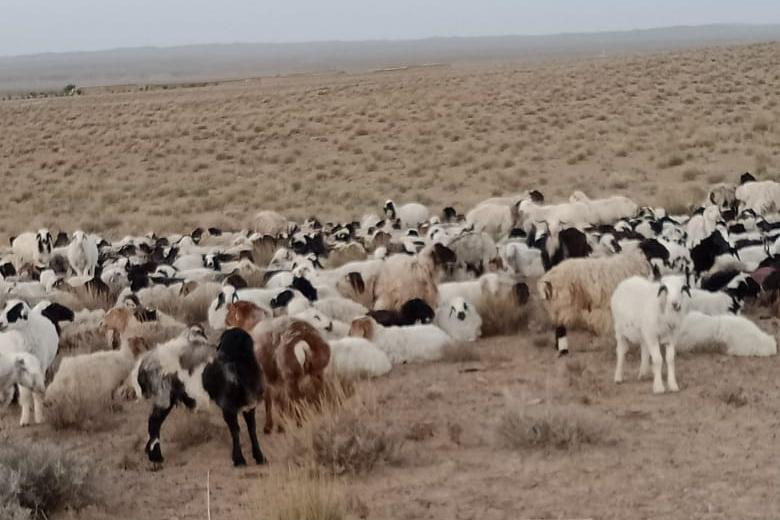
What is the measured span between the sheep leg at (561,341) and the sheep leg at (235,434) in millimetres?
3710

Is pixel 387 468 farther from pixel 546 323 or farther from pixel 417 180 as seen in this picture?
pixel 417 180

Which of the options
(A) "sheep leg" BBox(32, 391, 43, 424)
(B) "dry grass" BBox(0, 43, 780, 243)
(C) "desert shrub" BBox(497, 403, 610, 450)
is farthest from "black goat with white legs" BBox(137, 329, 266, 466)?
(B) "dry grass" BBox(0, 43, 780, 243)

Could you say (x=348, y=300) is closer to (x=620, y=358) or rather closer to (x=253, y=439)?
(x=620, y=358)

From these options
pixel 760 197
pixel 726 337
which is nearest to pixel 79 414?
pixel 726 337

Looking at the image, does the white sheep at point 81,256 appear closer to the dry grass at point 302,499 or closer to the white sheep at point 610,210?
the white sheep at point 610,210

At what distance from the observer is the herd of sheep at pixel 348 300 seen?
7.96 meters

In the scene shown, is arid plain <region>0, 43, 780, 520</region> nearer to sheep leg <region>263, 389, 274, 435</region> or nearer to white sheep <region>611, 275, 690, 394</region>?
white sheep <region>611, 275, 690, 394</region>

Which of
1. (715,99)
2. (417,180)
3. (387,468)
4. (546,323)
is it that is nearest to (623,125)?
(715,99)

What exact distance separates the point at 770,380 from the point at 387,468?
3.52 metres

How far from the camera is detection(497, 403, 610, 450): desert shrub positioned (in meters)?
7.26

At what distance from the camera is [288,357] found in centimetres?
789

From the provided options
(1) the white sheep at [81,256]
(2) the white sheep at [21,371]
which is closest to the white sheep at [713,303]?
(2) the white sheep at [21,371]

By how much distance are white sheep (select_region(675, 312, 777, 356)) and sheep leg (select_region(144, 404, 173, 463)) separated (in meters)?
4.65

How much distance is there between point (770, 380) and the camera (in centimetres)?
862
